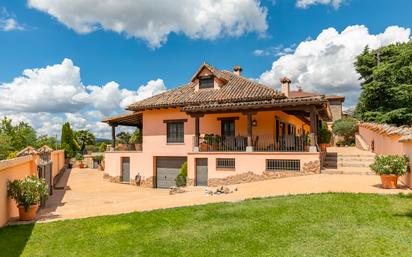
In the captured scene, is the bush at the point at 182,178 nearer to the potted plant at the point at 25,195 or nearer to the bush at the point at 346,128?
the potted plant at the point at 25,195

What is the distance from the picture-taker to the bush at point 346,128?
120 feet

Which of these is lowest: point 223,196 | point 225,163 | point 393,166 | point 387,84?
point 223,196

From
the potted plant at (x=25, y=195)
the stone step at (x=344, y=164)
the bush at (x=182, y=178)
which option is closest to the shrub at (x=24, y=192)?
the potted plant at (x=25, y=195)

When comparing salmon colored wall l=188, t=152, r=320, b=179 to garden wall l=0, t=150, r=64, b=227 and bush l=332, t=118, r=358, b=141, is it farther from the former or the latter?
bush l=332, t=118, r=358, b=141

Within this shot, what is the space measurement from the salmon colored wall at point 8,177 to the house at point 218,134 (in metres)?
11.1

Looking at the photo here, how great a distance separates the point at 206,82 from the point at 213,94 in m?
1.86

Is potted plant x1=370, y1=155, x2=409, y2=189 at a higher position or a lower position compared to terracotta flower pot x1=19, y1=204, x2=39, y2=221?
higher

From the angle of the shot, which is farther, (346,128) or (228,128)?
(346,128)

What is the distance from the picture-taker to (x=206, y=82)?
1013 inches

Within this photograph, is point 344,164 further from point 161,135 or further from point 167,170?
point 161,135

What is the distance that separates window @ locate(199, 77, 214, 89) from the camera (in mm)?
25523

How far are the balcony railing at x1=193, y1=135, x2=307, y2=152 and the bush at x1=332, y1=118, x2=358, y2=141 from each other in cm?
1971

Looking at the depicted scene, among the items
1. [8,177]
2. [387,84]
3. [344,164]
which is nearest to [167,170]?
[344,164]

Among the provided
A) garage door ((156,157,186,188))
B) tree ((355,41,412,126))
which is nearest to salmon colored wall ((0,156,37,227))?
garage door ((156,157,186,188))
